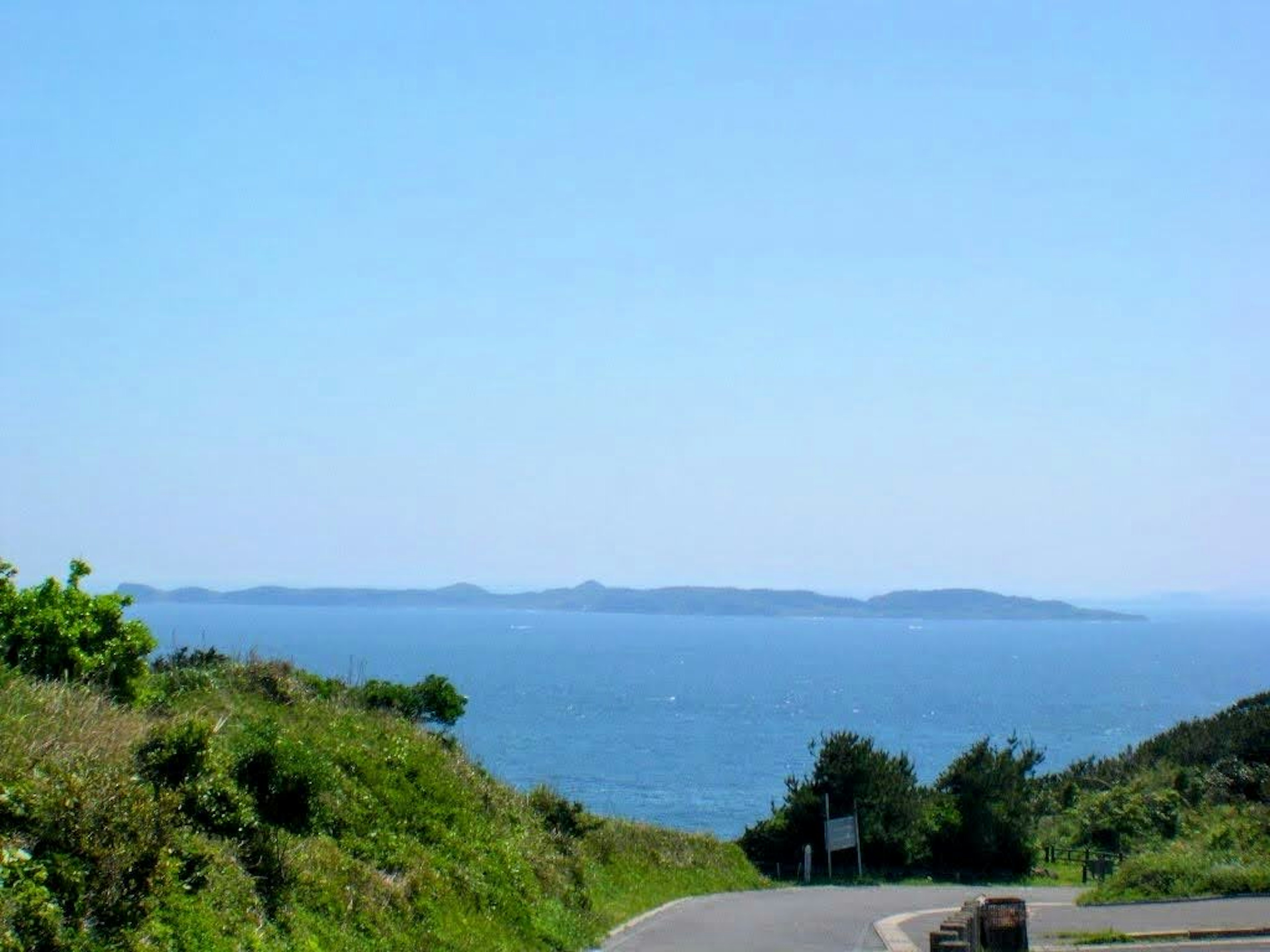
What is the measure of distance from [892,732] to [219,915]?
102844 millimetres

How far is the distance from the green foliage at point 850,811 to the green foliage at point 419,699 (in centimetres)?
1246

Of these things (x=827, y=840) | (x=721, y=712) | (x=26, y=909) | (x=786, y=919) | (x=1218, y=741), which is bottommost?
(x=721, y=712)

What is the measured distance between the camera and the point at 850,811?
35.7 meters

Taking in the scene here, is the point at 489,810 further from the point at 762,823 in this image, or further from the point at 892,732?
the point at 892,732

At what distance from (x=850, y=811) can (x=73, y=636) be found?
25009mm

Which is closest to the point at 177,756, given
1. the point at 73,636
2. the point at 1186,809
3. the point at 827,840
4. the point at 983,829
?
the point at 73,636

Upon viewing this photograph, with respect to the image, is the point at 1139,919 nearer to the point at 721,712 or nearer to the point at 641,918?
the point at 641,918

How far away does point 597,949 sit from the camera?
17938mm

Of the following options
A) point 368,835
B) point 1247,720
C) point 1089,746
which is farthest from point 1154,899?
point 1089,746

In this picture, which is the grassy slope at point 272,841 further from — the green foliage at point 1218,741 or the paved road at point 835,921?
the green foliage at point 1218,741

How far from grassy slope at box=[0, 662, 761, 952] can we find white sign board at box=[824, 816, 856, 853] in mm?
10126

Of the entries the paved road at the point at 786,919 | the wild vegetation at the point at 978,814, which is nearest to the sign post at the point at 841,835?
the wild vegetation at the point at 978,814

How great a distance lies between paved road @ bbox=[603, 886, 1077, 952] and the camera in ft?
61.8

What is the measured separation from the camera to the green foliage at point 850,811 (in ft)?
116
